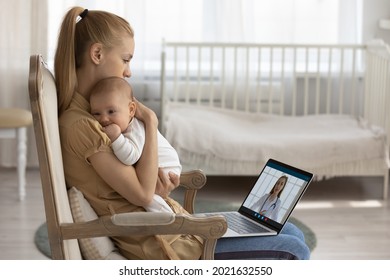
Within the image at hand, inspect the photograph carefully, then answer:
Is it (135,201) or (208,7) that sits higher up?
(208,7)

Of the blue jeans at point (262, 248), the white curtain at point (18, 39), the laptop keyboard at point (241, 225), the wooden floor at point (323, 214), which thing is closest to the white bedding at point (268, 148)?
the wooden floor at point (323, 214)

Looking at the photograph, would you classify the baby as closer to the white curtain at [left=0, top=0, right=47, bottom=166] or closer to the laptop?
the laptop

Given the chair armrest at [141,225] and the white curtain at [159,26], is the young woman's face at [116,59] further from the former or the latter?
the white curtain at [159,26]

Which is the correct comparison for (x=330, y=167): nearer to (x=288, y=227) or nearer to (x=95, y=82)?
(x=288, y=227)

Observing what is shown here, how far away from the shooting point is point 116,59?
182 centimetres

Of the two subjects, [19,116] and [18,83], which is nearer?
[19,116]

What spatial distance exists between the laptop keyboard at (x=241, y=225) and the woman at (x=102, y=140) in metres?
0.05

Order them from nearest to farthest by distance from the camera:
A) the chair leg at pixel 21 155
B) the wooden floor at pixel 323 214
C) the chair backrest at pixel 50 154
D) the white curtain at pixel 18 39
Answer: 1. the chair backrest at pixel 50 154
2. the wooden floor at pixel 323 214
3. the chair leg at pixel 21 155
4. the white curtain at pixel 18 39

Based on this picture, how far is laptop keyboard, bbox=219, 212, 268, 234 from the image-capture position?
1950 millimetres

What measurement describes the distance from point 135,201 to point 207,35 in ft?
10.2

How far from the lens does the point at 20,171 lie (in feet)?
13.4

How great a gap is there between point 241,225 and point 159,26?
2921mm

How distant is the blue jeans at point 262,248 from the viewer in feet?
6.23
